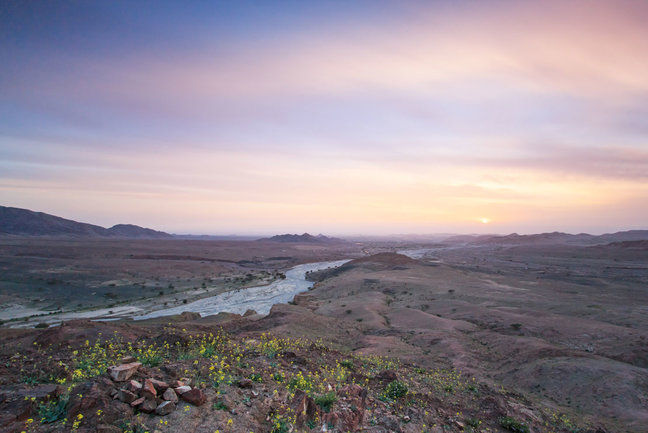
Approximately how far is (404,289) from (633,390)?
27.0 m

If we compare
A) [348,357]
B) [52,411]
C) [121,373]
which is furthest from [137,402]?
[348,357]

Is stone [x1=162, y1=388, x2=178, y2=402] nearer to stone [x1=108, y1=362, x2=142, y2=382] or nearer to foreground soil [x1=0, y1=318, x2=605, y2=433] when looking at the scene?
foreground soil [x1=0, y1=318, x2=605, y2=433]

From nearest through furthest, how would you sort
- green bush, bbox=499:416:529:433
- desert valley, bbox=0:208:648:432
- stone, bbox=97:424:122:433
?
stone, bbox=97:424:122:433
desert valley, bbox=0:208:648:432
green bush, bbox=499:416:529:433

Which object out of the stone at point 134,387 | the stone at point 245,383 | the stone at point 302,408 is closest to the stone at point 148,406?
the stone at point 134,387

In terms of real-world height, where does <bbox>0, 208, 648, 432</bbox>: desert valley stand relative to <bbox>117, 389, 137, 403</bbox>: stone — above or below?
below

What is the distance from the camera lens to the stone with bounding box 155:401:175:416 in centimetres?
569

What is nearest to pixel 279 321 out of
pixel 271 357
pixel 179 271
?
pixel 271 357

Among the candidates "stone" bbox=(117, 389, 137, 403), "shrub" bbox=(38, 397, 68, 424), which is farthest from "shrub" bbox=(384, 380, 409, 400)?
"shrub" bbox=(38, 397, 68, 424)

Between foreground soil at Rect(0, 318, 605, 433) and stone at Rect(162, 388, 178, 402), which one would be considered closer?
foreground soil at Rect(0, 318, 605, 433)

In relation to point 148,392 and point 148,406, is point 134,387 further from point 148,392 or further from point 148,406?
point 148,406

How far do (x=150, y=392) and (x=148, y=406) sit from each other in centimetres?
25

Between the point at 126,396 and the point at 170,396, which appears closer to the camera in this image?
the point at 126,396

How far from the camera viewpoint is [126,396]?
568 centimetres

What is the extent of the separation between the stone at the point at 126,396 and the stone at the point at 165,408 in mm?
441
